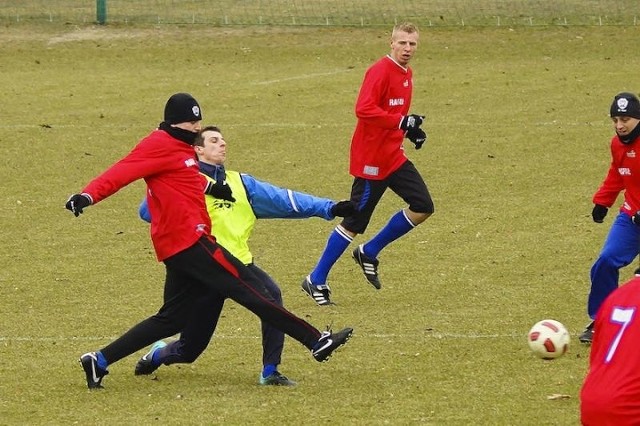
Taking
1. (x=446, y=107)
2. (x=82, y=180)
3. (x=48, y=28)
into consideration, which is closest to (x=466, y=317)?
(x=82, y=180)

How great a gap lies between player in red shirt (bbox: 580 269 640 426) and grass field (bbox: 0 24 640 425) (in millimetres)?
1934

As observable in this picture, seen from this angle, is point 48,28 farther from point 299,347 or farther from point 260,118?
point 299,347

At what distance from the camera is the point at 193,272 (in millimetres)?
9125

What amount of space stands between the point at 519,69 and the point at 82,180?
937 centimetres

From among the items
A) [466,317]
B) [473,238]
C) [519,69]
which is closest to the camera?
[466,317]

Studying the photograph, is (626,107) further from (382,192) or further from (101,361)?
(101,361)

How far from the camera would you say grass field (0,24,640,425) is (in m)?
9.24

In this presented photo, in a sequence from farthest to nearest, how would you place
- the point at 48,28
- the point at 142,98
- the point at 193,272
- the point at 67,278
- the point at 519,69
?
the point at 48,28, the point at 519,69, the point at 142,98, the point at 67,278, the point at 193,272

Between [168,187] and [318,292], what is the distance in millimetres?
2948

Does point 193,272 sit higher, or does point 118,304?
point 193,272

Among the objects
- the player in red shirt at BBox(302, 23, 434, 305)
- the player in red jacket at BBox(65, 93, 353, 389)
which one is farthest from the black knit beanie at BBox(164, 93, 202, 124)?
the player in red shirt at BBox(302, 23, 434, 305)

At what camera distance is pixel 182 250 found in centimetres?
909

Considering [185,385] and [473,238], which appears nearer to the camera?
[185,385]

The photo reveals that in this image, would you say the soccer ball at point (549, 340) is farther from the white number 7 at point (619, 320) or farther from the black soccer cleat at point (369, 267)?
the black soccer cleat at point (369, 267)
